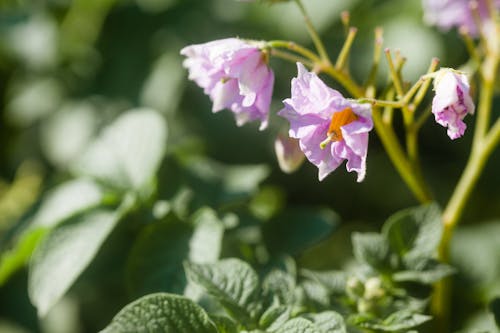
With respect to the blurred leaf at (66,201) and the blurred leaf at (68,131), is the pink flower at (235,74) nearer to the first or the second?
the blurred leaf at (66,201)

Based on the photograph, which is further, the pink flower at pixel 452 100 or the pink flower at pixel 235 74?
the pink flower at pixel 235 74

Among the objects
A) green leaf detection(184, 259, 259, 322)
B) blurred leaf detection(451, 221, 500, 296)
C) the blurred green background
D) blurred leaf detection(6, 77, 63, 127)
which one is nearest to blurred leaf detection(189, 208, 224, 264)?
green leaf detection(184, 259, 259, 322)

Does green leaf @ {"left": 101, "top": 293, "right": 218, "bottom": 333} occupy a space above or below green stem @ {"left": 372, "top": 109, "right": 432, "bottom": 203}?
below

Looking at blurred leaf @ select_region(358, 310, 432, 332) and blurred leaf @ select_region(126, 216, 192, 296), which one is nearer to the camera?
blurred leaf @ select_region(358, 310, 432, 332)

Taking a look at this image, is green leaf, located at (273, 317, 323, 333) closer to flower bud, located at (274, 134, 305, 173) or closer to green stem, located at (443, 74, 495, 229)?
flower bud, located at (274, 134, 305, 173)

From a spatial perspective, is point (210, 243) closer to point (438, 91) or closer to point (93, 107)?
point (438, 91)

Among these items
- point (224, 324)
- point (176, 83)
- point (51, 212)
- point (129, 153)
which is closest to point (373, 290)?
point (224, 324)

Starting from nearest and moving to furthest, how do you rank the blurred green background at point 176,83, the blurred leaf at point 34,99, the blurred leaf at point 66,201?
1. the blurred leaf at point 66,201
2. the blurred green background at point 176,83
3. the blurred leaf at point 34,99

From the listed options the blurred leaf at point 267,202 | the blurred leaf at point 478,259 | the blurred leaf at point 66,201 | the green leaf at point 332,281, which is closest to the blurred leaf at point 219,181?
the blurred leaf at point 267,202
